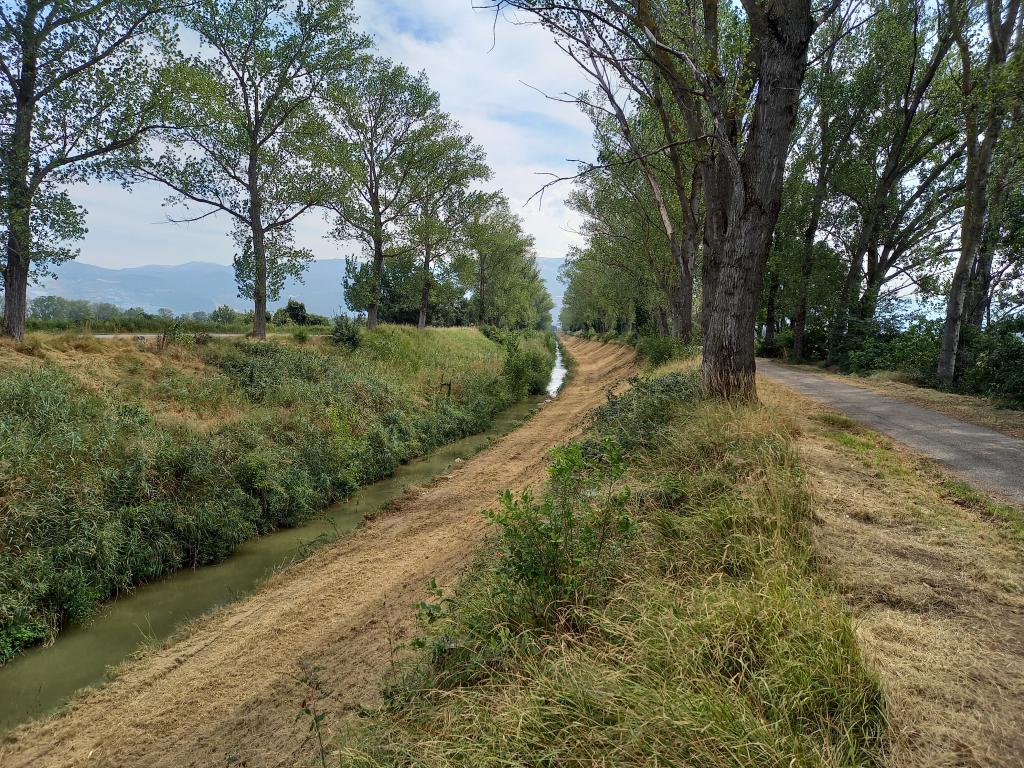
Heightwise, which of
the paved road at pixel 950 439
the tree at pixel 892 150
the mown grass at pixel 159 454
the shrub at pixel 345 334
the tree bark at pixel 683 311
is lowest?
the mown grass at pixel 159 454

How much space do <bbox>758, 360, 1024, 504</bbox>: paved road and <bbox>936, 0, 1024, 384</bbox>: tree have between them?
194 inches

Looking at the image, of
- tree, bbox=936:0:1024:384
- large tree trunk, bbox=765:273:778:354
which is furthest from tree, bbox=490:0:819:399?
large tree trunk, bbox=765:273:778:354

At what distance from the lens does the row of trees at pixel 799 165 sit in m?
7.61

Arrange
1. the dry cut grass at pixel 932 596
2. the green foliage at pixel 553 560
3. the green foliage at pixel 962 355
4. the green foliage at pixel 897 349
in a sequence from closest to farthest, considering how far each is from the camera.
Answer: the dry cut grass at pixel 932 596 → the green foliage at pixel 553 560 → the green foliage at pixel 962 355 → the green foliage at pixel 897 349

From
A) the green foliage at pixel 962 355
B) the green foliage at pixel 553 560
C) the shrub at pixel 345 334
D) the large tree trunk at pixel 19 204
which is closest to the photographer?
the green foliage at pixel 553 560

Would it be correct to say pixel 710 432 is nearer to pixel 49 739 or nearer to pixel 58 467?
pixel 49 739

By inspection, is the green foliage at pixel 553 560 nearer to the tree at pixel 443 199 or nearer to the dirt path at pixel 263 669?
the dirt path at pixel 263 669

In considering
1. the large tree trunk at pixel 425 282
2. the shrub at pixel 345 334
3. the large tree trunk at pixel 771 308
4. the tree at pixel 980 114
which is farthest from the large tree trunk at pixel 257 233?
the large tree trunk at pixel 771 308

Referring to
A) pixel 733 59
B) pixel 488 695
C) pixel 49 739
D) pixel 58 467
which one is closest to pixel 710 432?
pixel 488 695

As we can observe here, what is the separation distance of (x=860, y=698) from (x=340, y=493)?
10.5 m

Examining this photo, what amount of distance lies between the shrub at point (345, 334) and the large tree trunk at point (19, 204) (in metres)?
9.45

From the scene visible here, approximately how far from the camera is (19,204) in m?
10.2

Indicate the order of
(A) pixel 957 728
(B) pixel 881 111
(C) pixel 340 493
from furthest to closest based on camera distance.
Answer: (B) pixel 881 111, (C) pixel 340 493, (A) pixel 957 728

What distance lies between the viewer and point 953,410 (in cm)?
989
